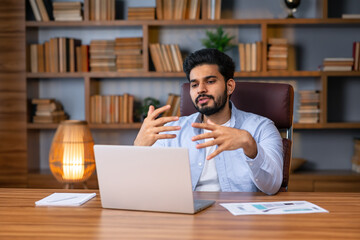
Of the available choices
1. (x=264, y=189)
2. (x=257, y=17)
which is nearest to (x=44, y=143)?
(x=257, y=17)

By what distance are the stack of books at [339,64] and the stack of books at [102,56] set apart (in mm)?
1629

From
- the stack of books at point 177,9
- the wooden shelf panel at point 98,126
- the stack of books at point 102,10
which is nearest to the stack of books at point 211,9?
the stack of books at point 177,9

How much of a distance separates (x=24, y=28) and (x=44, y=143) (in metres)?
0.97

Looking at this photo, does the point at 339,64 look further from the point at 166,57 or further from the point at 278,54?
the point at 166,57

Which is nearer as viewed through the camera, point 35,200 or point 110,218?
point 110,218

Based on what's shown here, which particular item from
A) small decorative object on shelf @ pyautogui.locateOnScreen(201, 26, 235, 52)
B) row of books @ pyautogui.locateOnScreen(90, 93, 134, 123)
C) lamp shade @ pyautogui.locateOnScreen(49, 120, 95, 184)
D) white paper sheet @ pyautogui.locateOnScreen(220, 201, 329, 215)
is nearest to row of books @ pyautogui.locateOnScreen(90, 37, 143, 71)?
row of books @ pyautogui.locateOnScreen(90, 93, 134, 123)

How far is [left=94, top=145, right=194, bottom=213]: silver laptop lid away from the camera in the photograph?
129cm

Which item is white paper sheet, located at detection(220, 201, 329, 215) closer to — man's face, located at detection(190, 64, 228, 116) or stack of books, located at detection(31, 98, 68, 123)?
man's face, located at detection(190, 64, 228, 116)

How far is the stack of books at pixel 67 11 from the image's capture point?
357 cm

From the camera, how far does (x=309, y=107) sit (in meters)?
3.53

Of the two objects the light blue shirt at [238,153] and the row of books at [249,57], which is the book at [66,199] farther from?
the row of books at [249,57]

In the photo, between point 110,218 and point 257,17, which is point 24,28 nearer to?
point 257,17

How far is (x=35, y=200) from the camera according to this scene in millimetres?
1575

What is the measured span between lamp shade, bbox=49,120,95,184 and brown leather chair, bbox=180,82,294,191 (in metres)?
1.06
